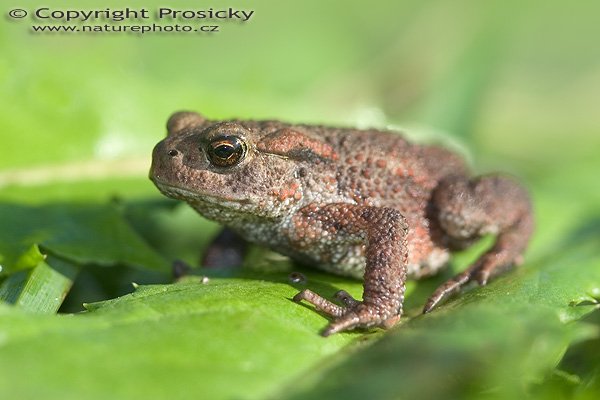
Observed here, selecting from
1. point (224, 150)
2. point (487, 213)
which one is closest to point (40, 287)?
point (224, 150)

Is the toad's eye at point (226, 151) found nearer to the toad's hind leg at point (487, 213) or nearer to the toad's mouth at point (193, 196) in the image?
the toad's mouth at point (193, 196)

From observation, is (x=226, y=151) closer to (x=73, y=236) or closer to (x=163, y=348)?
(x=73, y=236)

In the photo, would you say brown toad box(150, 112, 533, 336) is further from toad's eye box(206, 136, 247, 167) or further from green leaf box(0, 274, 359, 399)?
green leaf box(0, 274, 359, 399)

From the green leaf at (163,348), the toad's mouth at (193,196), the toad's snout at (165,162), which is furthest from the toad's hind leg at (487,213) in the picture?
the toad's snout at (165,162)


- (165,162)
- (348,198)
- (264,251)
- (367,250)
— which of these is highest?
(348,198)

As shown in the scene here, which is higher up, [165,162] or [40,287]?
Answer: [165,162]

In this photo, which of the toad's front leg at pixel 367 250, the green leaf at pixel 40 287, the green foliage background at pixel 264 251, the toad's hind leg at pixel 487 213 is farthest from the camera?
the toad's hind leg at pixel 487 213

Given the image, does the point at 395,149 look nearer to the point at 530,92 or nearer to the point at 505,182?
the point at 505,182

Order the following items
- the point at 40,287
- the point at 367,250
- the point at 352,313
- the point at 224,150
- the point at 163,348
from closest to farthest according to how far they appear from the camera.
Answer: the point at 163,348
the point at 352,313
the point at 40,287
the point at 367,250
the point at 224,150
